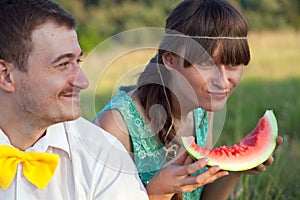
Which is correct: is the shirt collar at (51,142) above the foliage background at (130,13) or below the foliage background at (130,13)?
above

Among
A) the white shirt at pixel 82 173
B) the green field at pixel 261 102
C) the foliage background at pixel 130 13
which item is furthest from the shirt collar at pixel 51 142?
the foliage background at pixel 130 13

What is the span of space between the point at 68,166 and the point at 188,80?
0.74 metres

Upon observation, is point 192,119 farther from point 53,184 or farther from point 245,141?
point 53,184

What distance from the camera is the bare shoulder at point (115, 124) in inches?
129

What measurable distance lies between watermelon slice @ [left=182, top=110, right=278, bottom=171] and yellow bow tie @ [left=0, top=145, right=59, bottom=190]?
63cm

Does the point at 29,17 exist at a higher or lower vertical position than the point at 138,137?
higher

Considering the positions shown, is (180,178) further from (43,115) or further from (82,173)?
(43,115)

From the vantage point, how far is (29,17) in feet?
9.05

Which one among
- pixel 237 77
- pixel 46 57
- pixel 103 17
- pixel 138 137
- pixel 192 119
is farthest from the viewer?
pixel 103 17

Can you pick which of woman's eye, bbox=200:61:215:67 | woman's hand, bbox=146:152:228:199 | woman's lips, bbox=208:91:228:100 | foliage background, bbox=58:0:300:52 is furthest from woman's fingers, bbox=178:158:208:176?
foliage background, bbox=58:0:300:52

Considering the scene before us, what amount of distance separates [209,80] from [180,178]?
0.51 metres

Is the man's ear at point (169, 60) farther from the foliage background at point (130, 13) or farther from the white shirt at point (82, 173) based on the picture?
the foliage background at point (130, 13)

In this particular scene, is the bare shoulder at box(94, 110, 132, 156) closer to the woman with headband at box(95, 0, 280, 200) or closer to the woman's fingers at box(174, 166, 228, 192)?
the woman with headband at box(95, 0, 280, 200)

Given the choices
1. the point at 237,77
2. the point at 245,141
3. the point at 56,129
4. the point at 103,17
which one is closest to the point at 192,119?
the point at 245,141
